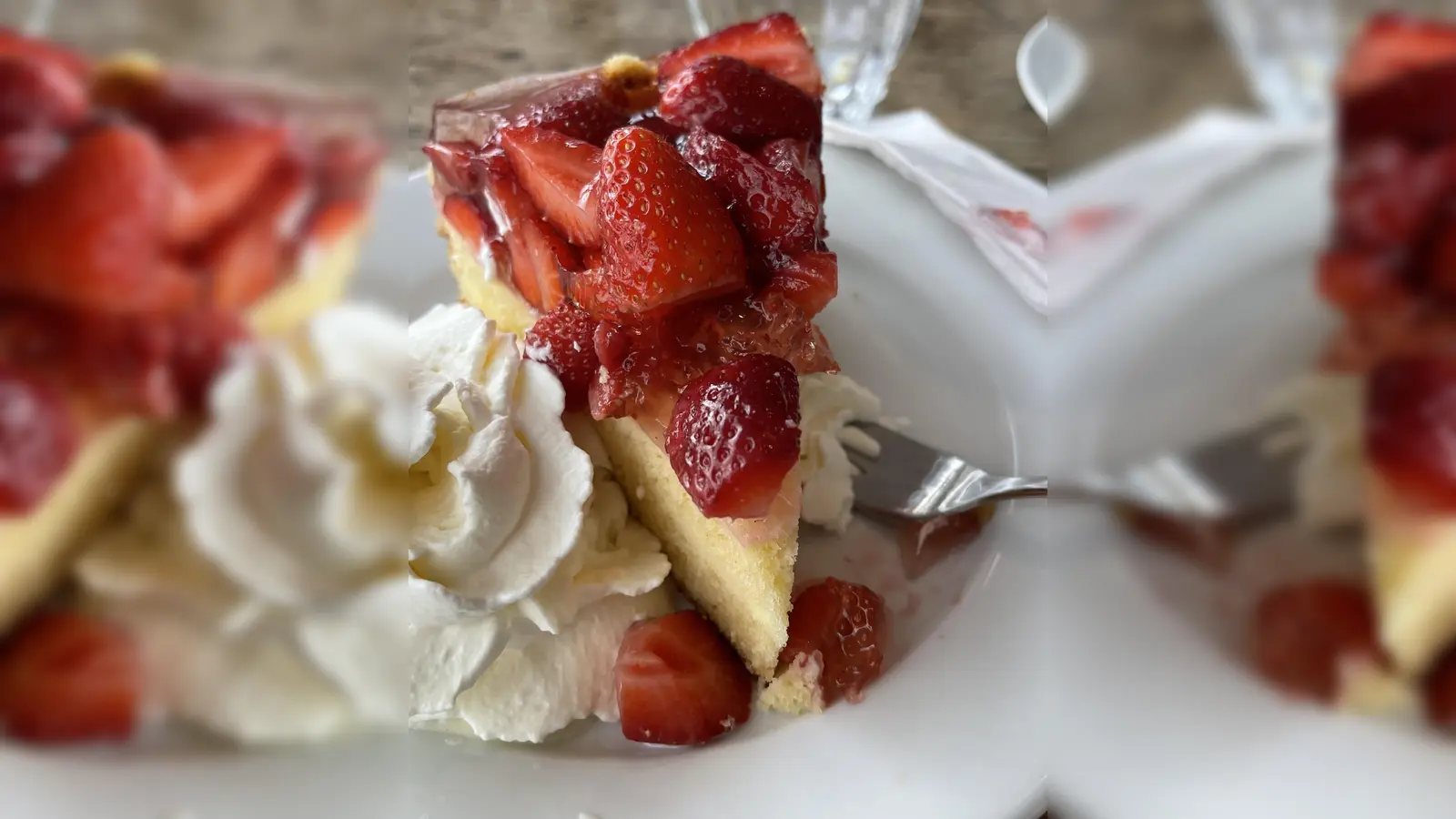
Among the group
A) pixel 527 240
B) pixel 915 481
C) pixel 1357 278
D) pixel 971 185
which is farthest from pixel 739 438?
pixel 971 185

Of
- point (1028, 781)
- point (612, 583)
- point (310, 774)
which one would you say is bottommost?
point (1028, 781)

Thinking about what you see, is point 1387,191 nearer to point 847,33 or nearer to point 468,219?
point 468,219

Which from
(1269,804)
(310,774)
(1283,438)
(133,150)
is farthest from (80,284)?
(1269,804)

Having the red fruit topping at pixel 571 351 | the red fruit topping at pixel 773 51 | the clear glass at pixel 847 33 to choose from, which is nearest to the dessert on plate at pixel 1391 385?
the red fruit topping at pixel 571 351

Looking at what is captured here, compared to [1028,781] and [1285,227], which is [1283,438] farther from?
[1028,781]

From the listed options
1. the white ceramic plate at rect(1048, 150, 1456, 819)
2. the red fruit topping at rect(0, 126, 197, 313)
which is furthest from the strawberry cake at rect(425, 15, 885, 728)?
the red fruit topping at rect(0, 126, 197, 313)

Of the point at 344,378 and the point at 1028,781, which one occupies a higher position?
the point at 344,378

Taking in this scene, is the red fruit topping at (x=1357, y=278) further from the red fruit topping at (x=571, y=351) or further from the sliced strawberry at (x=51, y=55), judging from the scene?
the red fruit topping at (x=571, y=351)
